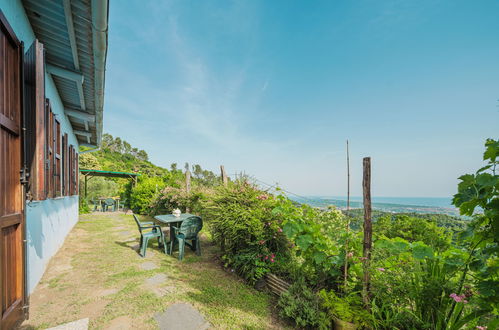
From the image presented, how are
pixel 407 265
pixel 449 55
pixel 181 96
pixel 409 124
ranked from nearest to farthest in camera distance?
pixel 407 265 → pixel 449 55 → pixel 409 124 → pixel 181 96

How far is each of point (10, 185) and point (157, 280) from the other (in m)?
2.36

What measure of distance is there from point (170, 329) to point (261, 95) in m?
8.88

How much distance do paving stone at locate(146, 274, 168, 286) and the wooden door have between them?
5.16ft

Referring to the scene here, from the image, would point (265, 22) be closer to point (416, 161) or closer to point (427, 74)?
point (427, 74)

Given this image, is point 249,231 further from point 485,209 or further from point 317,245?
point 485,209

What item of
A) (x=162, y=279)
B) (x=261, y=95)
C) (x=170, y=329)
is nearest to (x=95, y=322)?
(x=170, y=329)

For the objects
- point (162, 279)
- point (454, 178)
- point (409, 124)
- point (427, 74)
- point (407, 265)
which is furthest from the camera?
point (409, 124)

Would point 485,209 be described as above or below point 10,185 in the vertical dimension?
below

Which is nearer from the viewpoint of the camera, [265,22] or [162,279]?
[162,279]

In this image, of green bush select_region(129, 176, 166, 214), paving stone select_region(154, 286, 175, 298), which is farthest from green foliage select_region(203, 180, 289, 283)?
green bush select_region(129, 176, 166, 214)

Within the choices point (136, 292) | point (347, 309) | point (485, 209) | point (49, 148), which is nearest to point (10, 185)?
point (136, 292)

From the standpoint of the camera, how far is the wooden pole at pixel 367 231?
6.69 feet

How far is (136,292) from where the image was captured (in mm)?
2676

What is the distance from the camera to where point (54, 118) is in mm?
3641
